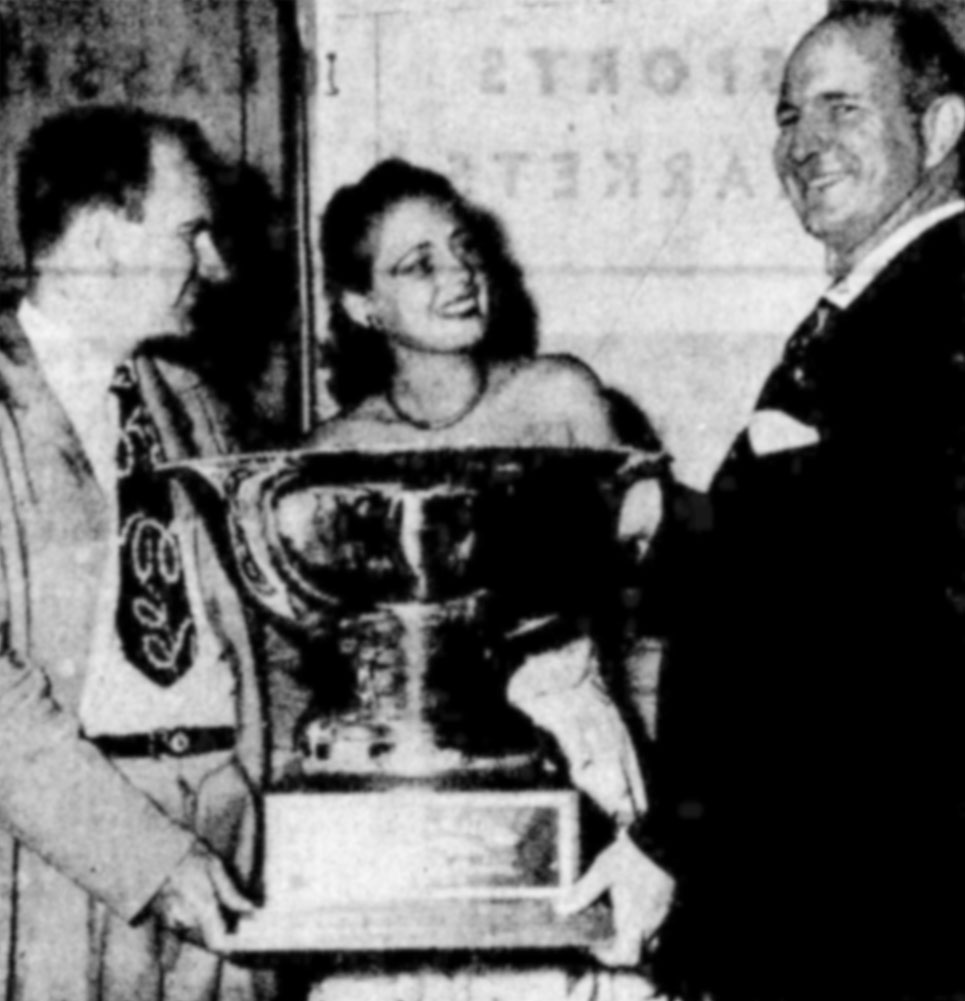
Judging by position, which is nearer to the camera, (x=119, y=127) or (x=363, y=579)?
(x=363, y=579)

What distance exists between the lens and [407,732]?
1144 mm

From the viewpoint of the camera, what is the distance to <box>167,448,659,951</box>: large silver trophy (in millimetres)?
1124

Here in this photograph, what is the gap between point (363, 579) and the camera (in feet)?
3.71

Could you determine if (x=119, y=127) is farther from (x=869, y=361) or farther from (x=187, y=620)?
(x=869, y=361)

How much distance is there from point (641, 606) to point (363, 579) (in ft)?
0.61

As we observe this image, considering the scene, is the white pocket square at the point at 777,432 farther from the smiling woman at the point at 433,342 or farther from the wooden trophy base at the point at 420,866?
the wooden trophy base at the point at 420,866

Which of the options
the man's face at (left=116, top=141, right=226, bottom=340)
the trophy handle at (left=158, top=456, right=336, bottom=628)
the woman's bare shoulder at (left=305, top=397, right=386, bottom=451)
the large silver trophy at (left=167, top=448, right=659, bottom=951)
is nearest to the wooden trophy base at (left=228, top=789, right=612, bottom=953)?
the large silver trophy at (left=167, top=448, right=659, bottom=951)

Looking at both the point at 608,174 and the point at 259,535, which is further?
the point at 608,174

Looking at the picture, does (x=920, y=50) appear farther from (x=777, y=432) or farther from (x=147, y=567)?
(x=147, y=567)

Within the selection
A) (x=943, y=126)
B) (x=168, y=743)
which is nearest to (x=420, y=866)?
(x=168, y=743)

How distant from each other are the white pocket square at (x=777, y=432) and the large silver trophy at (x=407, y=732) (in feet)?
0.36

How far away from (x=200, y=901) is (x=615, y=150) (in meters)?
0.52

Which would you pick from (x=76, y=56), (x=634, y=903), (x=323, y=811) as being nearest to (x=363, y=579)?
(x=323, y=811)

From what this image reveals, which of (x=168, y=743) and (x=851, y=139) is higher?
(x=851, y=139)
